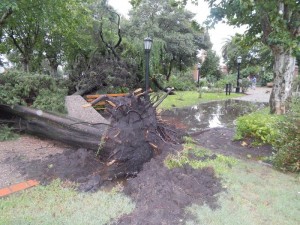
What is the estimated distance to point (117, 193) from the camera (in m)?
3.10

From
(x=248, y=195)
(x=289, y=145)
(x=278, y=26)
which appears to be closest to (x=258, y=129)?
(x=289, y=145)

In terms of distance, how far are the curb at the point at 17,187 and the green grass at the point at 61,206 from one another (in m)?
0.11

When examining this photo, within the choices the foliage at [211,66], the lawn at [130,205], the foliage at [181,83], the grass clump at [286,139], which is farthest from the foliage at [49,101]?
the foliage at [211,66]

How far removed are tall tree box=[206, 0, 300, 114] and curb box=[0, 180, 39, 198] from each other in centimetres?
531

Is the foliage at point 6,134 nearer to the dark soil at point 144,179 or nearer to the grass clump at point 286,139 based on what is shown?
the dark soil at point 144,179

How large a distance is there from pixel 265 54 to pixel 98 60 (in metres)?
20.0

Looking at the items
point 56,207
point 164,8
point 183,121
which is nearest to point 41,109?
point 56,207

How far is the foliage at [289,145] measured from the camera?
3884 millimetres

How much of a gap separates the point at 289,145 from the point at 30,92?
5.76 m

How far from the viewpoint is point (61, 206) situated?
9.09 feet

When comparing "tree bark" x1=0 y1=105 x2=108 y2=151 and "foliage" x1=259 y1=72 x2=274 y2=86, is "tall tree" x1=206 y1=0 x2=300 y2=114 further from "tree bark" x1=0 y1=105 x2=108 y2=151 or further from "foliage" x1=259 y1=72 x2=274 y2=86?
"foliage" x1=259 y1=72 x2=274 y2=86

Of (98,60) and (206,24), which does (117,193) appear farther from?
(98,60)

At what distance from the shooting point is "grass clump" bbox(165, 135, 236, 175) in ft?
12.2

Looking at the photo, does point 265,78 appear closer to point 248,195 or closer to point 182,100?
point 182,100
